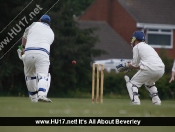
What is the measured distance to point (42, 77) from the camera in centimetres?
1717

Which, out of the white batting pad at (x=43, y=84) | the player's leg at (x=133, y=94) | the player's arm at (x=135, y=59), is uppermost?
the player's arm at (x=135, y=59)

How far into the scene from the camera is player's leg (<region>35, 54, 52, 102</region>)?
55.3 ft

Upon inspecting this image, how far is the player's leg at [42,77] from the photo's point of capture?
16859mm

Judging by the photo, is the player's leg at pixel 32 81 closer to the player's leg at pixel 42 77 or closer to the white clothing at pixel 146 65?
the player's leg at pixel 42 77

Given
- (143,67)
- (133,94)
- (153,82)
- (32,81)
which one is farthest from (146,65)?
(32,81)

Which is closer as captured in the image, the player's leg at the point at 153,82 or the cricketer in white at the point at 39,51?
the cricketer in white at the point at 39,51

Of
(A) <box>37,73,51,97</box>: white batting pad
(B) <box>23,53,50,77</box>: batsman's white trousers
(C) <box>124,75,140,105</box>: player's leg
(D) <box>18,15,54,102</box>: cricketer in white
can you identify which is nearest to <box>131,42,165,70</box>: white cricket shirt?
(C) <box>124,75,140,105</box>: player's leg

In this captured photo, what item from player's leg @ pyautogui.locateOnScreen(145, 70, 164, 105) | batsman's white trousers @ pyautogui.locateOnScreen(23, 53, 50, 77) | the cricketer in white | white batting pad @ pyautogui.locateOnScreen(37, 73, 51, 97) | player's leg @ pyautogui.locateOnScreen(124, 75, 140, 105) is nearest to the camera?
white batting pad @ pyautogui.locateOnScreen(37, 73, 51, 97)

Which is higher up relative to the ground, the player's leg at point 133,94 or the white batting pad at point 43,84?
the white batting pad at point 43,84

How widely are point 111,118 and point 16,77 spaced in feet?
83.9

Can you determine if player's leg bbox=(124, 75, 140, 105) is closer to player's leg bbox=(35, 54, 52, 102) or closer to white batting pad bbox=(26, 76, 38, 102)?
player's leg bbox=(35, 54, 52, 102)

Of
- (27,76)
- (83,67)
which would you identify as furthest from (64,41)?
(27,76)

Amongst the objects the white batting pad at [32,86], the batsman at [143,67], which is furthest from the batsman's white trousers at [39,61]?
the batsman at [143,67]

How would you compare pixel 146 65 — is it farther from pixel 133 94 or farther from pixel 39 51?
pixel 39 51
